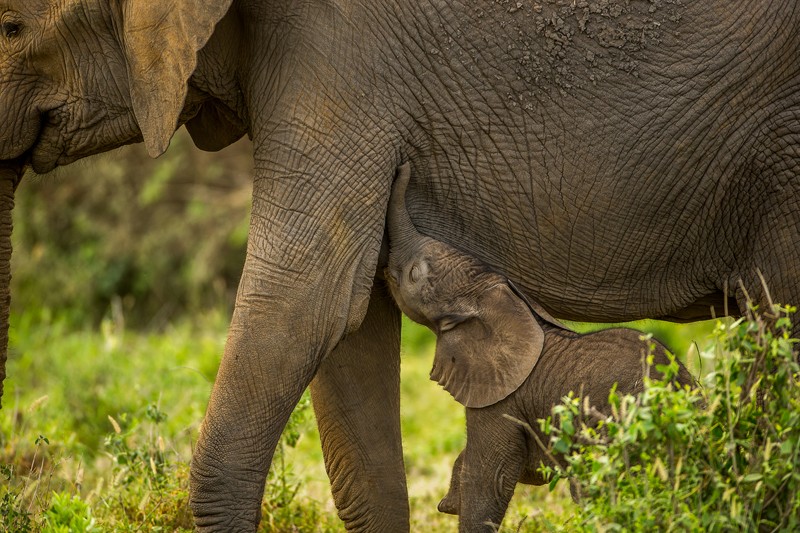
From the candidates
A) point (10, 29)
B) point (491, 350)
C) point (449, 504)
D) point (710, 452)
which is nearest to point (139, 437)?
point (449, 504)

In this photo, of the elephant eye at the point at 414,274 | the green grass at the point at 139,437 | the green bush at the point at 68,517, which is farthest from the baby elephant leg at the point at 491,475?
the green bush at the point at 68,517

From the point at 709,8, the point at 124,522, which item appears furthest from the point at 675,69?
the point at 124,522

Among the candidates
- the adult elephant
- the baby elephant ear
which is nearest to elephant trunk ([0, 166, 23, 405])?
the adult elephant

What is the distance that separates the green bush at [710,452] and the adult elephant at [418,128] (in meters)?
0.54

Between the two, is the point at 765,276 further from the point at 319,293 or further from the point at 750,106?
the point at 319,293

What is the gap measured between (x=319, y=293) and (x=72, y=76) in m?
1.18

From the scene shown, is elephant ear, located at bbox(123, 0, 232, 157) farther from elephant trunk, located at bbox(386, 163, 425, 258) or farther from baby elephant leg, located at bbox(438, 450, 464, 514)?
baby elephant leg, located at bbox(438, 450, 464, 514)

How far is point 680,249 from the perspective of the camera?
4.57m

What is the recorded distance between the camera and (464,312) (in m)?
4.78

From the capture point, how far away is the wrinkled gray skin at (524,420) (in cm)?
445

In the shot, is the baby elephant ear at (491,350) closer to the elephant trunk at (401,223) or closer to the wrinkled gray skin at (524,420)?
the wrinkled gray skin at (524,420)

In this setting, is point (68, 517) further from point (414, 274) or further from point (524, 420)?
point (524, 420)

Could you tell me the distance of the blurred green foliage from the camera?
10.5m

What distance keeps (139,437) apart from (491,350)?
6.95 ft
